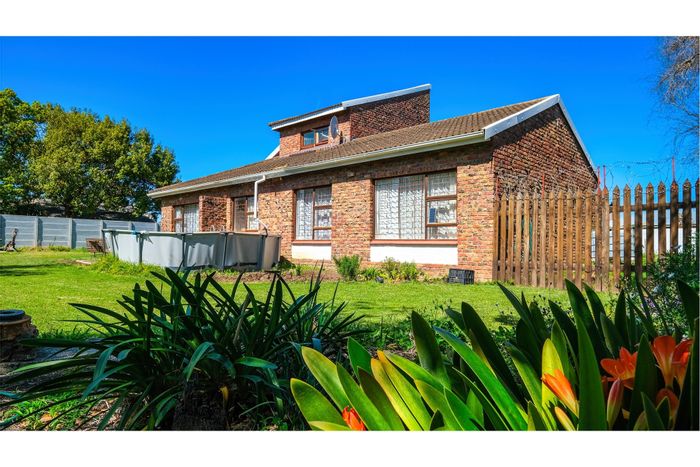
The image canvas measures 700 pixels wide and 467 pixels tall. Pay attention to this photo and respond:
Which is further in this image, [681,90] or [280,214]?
[280,214]

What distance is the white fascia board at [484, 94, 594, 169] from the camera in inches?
182

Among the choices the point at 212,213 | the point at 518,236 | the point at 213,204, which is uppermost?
the point at 213,204

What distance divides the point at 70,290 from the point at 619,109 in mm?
3162

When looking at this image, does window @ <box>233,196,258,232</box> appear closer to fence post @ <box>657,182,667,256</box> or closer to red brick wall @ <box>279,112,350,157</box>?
red brick wall @ <box>279,112,350,157</box>

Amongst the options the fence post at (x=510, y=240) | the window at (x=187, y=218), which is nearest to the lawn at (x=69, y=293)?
the fence post at (x=510, y=240)

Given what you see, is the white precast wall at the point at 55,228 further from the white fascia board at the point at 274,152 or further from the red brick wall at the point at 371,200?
the white fascia board at the point at 274,152

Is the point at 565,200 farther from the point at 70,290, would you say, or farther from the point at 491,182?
the point at 70,290

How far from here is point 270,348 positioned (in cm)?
112

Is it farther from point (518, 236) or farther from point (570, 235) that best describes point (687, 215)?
point (518, 236)

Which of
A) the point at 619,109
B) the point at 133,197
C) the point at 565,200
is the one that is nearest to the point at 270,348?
the point at 619,109

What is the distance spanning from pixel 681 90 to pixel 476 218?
3.20 meters

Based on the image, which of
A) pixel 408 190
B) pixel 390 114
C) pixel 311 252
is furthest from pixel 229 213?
pixel 390 114

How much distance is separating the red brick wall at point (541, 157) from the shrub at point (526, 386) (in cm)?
438

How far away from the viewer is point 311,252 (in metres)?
6.11
